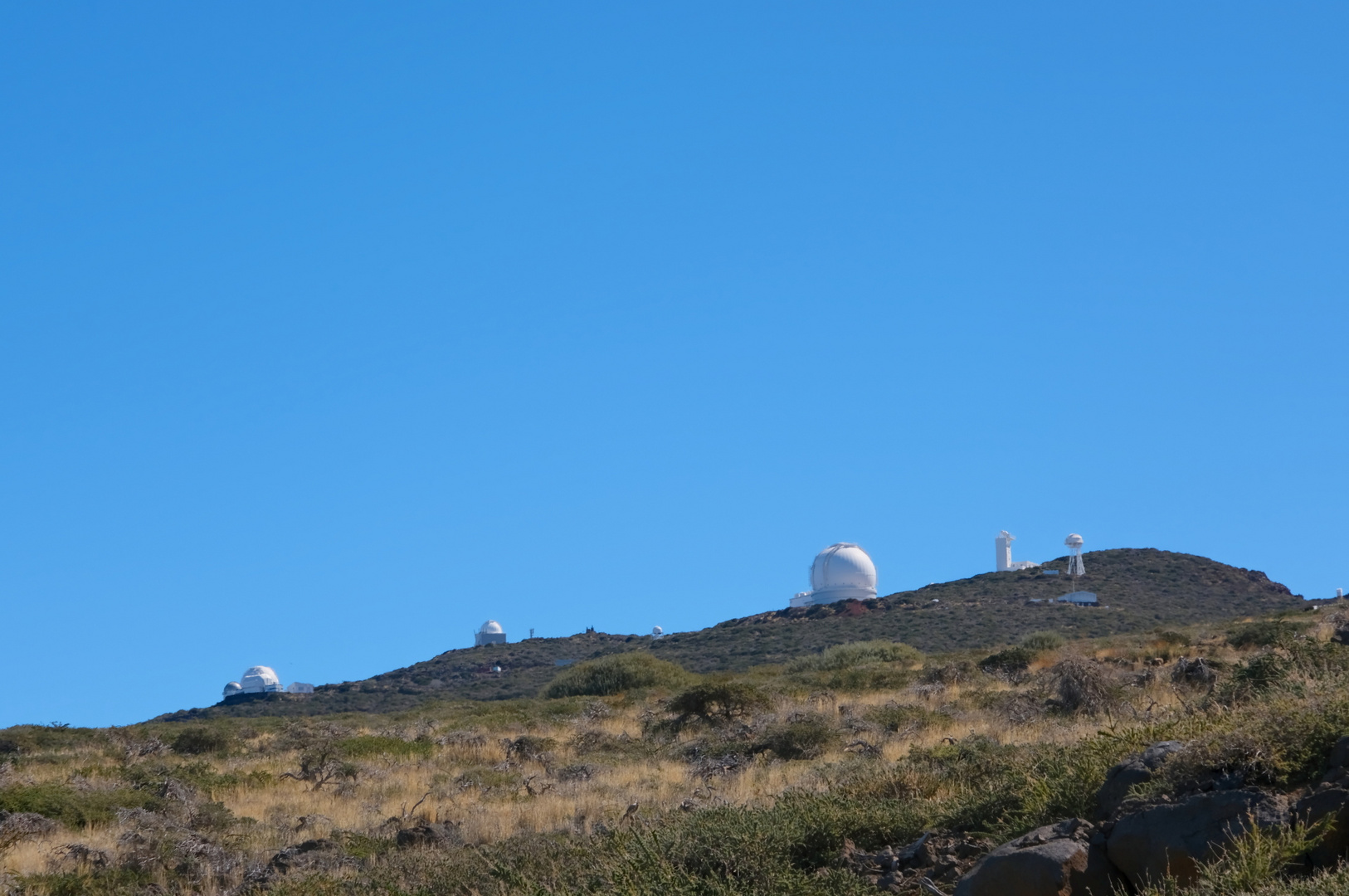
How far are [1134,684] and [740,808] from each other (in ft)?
34.1

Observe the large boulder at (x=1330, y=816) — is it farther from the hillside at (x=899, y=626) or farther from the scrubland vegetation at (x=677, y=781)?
the hillside at (x=899, y=626)

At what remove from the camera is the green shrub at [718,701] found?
20.3m

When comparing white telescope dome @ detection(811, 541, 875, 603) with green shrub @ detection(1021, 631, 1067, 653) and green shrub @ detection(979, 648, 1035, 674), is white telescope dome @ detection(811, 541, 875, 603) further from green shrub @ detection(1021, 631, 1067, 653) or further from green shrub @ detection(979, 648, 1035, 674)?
green shrub @ detection(979, 648, 1035, 674)

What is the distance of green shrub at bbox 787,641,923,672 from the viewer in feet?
108

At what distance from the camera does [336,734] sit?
2206cm

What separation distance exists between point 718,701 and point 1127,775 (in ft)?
46.0

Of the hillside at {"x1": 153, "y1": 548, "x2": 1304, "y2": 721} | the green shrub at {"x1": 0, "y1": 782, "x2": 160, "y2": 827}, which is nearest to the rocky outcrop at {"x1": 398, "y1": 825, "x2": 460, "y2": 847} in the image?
the green shrub at {"x1": 0, "y1": 782, "x2": 160, "y2": 827}

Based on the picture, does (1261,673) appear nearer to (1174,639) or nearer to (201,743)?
(1174,639)

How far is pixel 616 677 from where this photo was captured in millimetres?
32844

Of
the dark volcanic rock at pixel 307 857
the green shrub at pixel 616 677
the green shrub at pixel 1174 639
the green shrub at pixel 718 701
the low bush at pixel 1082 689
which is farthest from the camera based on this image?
the green shrub at pixel 616 677

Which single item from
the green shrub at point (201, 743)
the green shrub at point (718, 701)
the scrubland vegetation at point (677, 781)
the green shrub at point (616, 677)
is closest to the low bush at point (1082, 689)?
the scrubland vegetation at point (677, 781)

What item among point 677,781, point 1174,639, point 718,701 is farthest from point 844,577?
point 677,781

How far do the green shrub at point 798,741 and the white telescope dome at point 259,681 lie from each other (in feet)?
209

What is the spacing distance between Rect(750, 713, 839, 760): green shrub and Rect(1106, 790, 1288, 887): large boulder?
834 cm
